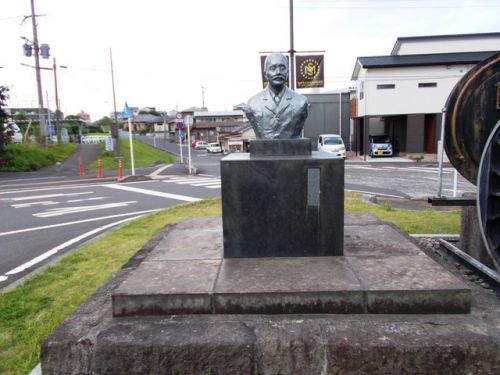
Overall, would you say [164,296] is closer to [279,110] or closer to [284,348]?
[284,348]

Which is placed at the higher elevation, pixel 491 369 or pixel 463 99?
pixel 463 99

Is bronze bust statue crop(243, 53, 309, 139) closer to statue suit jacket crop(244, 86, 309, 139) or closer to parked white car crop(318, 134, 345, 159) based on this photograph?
statue suit jacket crop(244, 86, 309, 139)

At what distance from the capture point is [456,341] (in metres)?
2.65

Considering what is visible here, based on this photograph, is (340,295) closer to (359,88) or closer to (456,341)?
(456,341)

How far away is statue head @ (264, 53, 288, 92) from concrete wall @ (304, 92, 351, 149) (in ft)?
97.9

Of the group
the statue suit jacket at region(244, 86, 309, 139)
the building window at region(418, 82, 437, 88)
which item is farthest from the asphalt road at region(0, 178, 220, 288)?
the building window at region(418, 82, 437, 88)

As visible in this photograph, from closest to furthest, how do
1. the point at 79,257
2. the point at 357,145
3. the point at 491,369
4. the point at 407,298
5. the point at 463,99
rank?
the point at 491,369 < the point at 407,298 < the point at 463,99 < the point at 79,257 < the point at 357,145

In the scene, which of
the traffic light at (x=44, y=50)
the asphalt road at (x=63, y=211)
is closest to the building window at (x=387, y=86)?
the asphalt road at (x=63, y=211)

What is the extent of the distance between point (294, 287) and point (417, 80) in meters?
28.0

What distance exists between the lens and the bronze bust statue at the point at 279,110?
439cm

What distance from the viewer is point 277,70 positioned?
4285 millimetres

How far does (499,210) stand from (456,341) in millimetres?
1434

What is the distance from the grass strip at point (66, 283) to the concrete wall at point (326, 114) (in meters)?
26.3

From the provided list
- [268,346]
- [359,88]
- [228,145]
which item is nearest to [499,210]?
[268,346]
